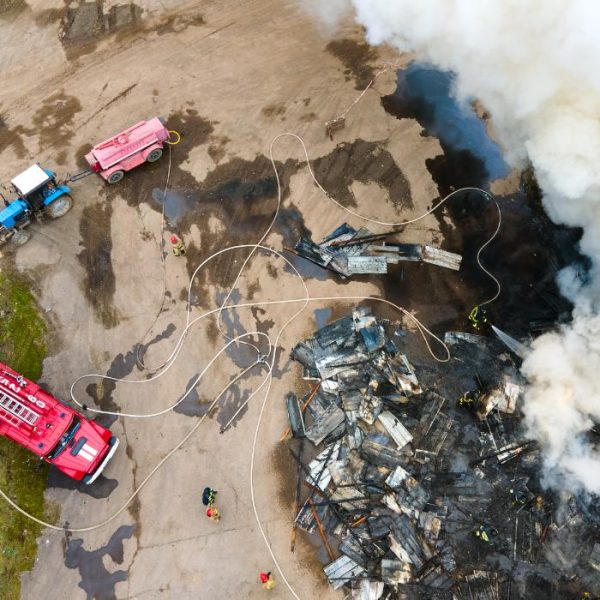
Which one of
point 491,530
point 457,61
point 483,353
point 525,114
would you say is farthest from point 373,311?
point 457,61

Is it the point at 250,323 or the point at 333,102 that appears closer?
the point at 250,323

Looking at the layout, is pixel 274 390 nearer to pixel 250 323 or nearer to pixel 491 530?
pixel 250 323

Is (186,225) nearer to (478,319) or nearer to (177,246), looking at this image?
(177,246)

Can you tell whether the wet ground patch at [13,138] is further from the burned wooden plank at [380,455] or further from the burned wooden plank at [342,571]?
the burned wooden plank at [342,571]

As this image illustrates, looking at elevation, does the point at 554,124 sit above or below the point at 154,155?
below

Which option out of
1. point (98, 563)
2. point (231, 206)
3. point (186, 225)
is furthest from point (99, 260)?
point (98, 563)

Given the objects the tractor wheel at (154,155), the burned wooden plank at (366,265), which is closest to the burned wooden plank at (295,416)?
the burned wooden plank at (366,265)
